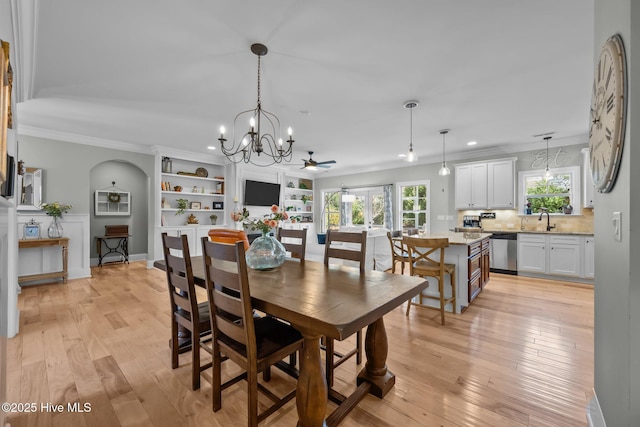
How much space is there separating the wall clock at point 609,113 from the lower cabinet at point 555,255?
14.3ft

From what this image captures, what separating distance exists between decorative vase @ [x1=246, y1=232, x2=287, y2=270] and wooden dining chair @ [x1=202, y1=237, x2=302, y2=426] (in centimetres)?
44

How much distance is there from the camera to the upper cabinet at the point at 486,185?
555cm

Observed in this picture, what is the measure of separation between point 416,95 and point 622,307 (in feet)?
9.13

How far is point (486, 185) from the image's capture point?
5.80m

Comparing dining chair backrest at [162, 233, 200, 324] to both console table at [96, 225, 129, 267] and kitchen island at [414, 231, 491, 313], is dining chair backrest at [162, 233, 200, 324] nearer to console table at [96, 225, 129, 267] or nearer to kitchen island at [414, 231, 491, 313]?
kitchen island at [414, 231, 491, 313]

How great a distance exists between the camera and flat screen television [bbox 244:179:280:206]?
7082 mm

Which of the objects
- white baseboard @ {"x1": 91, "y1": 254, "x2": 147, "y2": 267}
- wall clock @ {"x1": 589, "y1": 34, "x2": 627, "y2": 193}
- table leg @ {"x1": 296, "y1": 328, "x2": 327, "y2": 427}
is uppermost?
wall clock @ {"x1": 589, "y1": 34, "x2": 627, "y2": 193}

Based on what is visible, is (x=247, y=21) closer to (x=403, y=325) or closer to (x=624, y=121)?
(x=624, y=121)

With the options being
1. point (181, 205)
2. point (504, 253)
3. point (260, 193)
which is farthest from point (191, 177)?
point (504, 253)

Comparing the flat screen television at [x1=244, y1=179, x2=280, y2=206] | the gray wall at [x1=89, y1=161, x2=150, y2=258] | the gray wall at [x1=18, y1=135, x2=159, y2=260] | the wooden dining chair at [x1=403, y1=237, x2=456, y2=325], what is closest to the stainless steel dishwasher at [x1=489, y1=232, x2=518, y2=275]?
the wooden dining chair at [x1=403, y1=237, x2=456, y2=325]

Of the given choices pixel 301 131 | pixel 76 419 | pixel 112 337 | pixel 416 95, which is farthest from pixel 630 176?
pixel 301 131

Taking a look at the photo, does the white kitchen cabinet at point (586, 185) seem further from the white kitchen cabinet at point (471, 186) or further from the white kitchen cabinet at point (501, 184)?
the white kitchen cabinet at point (471, 186)

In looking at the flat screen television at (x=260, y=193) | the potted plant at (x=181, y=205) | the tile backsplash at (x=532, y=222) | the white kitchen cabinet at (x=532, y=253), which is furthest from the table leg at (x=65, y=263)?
the white kitchen cabinet at (x=532, y=253)

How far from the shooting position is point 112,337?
2.68m
